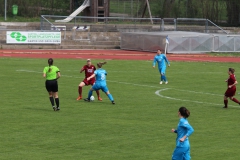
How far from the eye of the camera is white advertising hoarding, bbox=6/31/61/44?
190ft

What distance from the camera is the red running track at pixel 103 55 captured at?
5350 cm

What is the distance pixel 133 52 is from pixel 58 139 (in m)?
40.7

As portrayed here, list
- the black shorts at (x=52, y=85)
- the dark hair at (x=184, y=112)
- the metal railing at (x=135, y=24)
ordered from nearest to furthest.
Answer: the dark hair at (x=184, y=112)
the black shorts at (x=52, y=85)
the metal railing at (x=135, y=24)

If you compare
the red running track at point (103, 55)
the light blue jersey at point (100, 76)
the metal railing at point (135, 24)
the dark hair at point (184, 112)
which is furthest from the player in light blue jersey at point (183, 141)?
the metal railing at point (135, 24)

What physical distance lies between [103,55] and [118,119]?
31.9 m

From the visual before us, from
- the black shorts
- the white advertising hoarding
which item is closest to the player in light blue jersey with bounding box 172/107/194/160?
the black shorts

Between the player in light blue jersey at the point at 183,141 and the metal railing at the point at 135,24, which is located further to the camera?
the metal railing at the point at 135,24

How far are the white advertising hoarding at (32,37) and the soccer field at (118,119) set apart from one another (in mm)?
16801

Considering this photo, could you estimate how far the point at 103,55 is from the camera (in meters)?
55.9

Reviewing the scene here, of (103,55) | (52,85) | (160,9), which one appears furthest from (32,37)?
(52,85)

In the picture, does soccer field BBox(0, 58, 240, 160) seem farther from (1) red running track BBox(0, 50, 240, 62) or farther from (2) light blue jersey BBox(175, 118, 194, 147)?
(1) red running track BBox(0, 50, 240, 62)

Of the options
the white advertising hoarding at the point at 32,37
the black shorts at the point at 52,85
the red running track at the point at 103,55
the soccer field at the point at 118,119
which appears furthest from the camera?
the white advertising hoarding at the point at 32,37

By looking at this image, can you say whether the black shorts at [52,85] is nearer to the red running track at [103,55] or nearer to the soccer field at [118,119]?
the soccer field at [118,119]

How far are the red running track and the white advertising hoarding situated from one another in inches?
78.1
